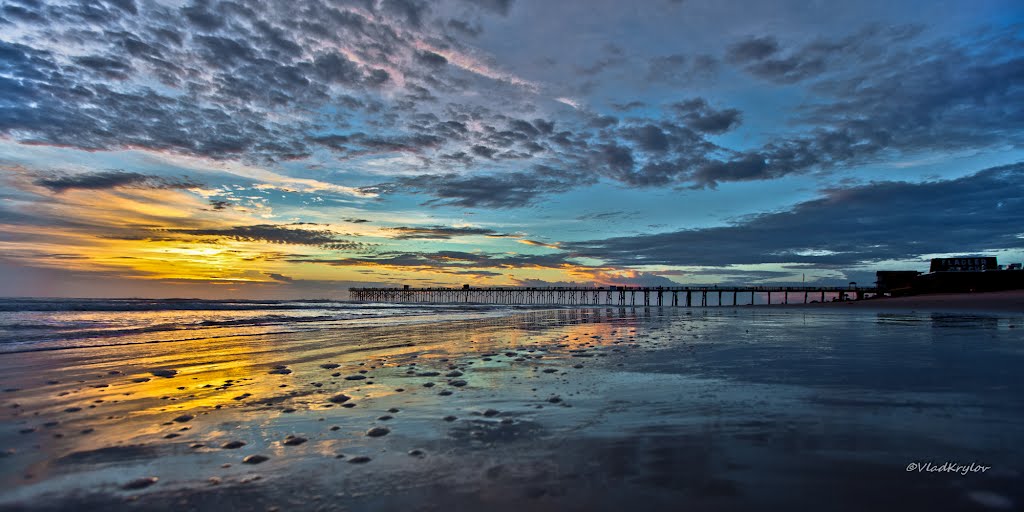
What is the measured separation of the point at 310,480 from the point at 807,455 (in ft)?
11.5

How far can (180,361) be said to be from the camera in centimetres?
980

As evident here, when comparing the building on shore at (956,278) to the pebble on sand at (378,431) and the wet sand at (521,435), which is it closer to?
the wet sand at (521,435)

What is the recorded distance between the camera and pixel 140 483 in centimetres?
325

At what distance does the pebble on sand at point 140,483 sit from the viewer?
3.18m

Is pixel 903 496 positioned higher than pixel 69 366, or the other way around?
pixel 903 496

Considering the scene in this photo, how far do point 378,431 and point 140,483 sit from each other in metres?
1.72

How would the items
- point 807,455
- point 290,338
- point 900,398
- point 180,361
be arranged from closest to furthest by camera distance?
point 807,455
point 900,398
point 180,361
point 290,338

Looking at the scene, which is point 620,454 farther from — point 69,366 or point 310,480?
point 69,366

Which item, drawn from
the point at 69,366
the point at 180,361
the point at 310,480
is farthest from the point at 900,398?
the point at 69,366

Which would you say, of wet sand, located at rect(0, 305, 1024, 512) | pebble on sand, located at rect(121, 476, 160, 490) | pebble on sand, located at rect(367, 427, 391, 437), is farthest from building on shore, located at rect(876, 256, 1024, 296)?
pebble on sand, located at rect(121, 476, 160, 490)

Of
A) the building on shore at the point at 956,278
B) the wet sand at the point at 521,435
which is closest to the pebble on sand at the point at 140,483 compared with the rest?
the wet sand at the point at 521,435

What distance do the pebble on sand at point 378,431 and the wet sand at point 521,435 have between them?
0.03 metres

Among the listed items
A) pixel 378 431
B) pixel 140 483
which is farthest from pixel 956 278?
pixel 140 483

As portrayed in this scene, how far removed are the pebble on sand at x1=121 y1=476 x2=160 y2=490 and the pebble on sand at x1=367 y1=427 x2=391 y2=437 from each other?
1537 mm
